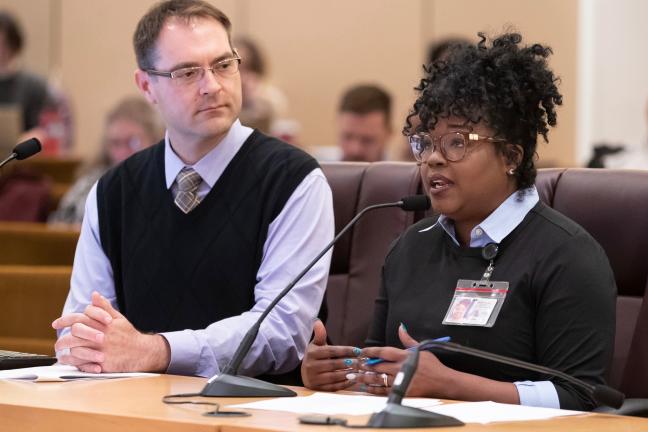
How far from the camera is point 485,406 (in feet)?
6.18

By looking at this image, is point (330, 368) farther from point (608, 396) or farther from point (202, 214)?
point (202, 214)

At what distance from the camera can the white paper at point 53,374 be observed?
7.11 feet

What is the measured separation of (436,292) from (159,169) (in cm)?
91

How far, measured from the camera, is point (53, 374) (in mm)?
2203

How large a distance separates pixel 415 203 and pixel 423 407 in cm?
49

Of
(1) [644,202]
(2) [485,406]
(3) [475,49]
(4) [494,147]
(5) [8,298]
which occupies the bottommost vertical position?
(5) [8,298]

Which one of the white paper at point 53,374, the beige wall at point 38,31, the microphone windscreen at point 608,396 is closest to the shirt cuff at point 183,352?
the white paper at point 53,374

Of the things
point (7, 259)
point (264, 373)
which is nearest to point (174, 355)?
point (264, 373)

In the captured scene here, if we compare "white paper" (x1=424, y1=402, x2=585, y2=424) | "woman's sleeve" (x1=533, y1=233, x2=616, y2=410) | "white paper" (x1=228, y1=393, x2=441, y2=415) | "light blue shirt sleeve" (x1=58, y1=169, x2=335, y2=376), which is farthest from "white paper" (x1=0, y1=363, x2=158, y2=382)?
"woman's sleeve" (x1=533, y1=233, x2=616, y2=410)

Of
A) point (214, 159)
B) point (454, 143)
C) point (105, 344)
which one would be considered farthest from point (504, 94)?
point (105, 344)

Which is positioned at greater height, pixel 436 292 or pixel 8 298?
pixel 436 292

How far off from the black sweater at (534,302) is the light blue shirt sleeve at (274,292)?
0.28 m

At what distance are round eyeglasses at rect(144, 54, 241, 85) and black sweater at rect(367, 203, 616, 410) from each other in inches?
28.7

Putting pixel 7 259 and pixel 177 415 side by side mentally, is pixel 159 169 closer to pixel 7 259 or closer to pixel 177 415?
pixel 177 415
